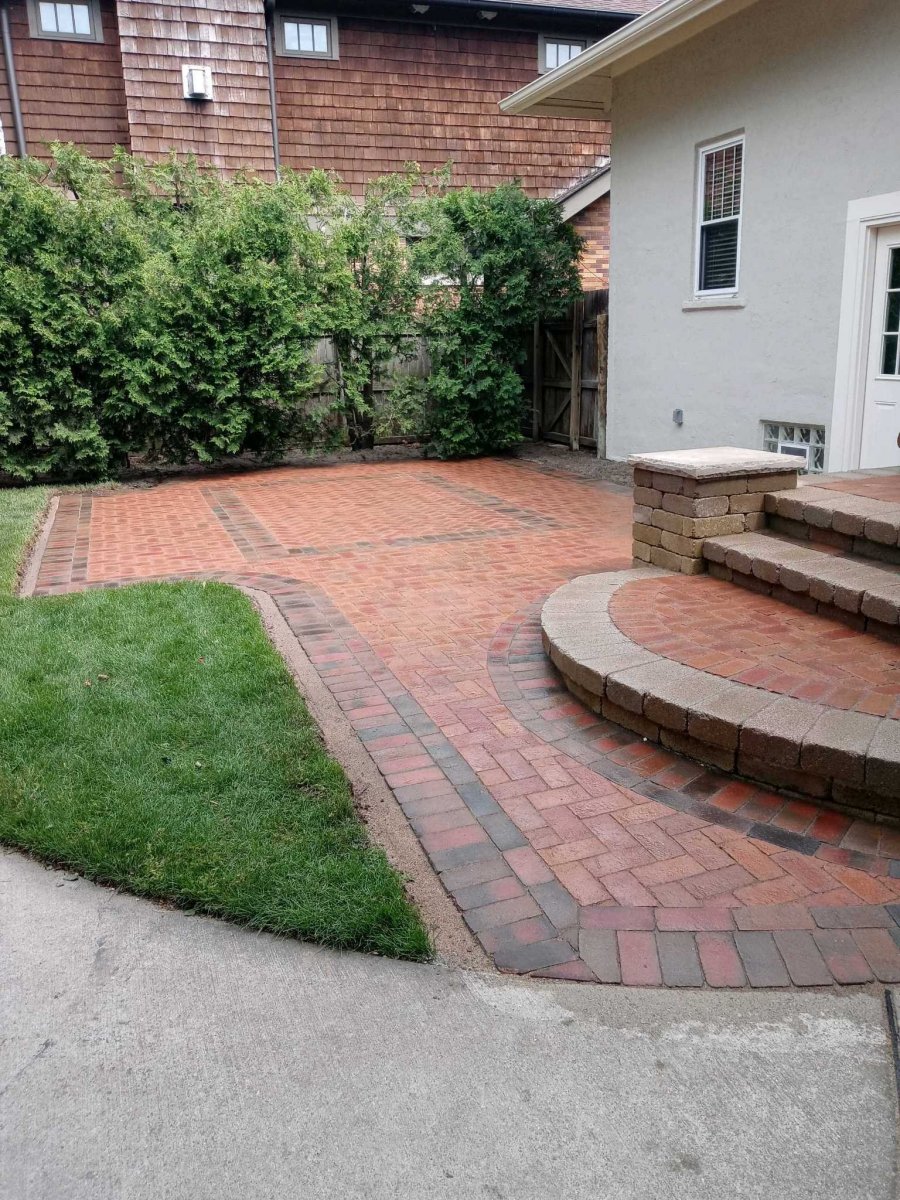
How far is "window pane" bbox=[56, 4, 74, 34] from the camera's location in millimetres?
14039

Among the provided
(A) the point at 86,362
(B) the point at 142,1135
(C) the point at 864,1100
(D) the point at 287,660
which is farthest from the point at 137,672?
(A) the point at 86,362

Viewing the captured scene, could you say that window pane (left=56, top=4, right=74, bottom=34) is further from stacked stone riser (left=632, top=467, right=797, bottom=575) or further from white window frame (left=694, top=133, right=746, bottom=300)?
stacked stone riser (left=632, top=467, right=797, bottom=575)

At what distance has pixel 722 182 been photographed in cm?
936

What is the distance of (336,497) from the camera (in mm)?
9938

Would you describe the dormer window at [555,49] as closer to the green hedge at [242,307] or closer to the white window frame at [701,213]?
the green hedge at [242,307]

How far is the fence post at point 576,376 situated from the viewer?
12.5 metres

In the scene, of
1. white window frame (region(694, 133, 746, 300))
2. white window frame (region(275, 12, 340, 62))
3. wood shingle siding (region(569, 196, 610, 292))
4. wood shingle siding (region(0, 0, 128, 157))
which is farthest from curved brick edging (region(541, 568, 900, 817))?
white window frame (region(275, 12, 340, 62))

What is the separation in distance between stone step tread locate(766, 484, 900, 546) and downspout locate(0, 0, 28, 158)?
13.0m

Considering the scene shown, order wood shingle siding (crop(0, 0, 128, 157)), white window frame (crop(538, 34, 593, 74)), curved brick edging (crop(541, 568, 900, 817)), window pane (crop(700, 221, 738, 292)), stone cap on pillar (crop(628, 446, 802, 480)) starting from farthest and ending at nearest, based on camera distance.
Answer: white window frame (crop(538, 34, 593, 74))
wood shingle siding (crop(0, 0, 128, 157))
window pane (crop(700, 221, 738, 292))
stone cap on pillar (crop(628, 446, 802, 480))
curved brick edging (crop(541, 568, 900, 817))

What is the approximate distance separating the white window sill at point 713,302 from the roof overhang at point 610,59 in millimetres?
2439

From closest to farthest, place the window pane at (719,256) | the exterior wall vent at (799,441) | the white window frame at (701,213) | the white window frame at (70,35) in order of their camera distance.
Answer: the exterior wall vent at (799,441) < the white window frame at (701,213) < the window pane at (719,256) < the white window frame at (70,35)

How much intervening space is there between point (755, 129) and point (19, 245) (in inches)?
293

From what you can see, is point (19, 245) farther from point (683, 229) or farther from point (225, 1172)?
point (225, 1172)

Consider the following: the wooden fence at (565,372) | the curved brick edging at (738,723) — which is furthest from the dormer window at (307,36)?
the curved brick edging at (738,723)
